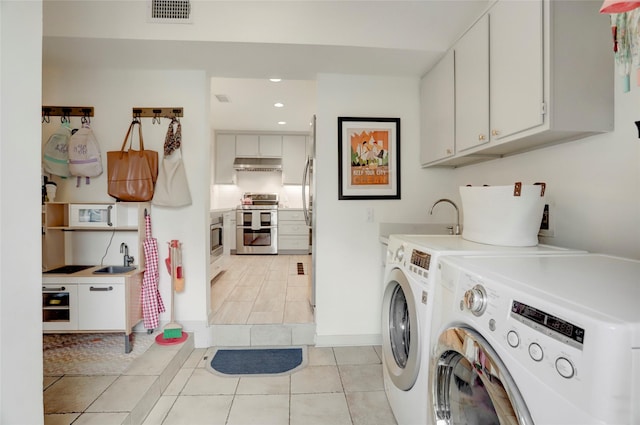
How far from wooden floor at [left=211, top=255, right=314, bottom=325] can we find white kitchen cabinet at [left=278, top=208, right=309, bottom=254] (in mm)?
668

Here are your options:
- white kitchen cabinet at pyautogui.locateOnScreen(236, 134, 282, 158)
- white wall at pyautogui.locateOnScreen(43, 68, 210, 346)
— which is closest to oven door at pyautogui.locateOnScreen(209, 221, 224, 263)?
white wall at pyautogui.locateOnScreen(43, 68, 210, 346)

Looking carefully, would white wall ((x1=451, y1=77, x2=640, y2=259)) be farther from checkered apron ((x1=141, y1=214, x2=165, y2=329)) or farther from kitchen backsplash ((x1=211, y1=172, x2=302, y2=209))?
kitchen backsplash ((x1=211, y1=172, x2=302, y2=209))

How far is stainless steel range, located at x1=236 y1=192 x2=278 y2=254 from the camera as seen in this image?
Result: 5.90 m

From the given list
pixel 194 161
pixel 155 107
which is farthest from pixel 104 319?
pixel 155 107

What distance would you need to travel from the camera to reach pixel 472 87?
6.06ft

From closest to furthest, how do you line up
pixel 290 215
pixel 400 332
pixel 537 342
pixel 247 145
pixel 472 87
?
pixel 537 342
pixel 400 332
pixel 472 87
pixel 290 215
pixel 247 145

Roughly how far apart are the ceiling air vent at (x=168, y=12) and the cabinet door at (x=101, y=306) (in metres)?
A: 1.79

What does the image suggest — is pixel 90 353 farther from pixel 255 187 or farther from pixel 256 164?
pixel 255 187

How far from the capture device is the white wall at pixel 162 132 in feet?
8.19

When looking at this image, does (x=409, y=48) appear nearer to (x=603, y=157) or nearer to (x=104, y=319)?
(x=603, y=157)

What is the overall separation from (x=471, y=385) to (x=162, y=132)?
8.57ft

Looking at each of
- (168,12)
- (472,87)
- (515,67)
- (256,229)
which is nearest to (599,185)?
(515,67)

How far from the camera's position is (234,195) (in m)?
6.45

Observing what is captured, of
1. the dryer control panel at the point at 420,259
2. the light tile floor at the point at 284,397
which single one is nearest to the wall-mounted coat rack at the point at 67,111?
the light tile floor at the point at 284,397
